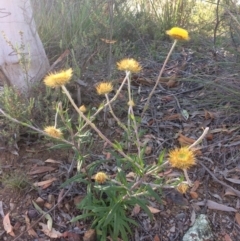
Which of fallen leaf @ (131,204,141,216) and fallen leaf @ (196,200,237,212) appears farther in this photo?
fallen leaf @ (196,200,237,212)

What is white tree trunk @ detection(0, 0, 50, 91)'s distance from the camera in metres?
2.67

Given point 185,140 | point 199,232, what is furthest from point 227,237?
point 185,140

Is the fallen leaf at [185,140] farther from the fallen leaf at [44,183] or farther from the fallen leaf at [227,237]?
the fallen leaf at [44,183]

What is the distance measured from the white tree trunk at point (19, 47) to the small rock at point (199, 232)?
1339 millimetres

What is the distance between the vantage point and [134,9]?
183 inches

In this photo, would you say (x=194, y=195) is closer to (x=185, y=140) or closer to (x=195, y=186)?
(x=195, y=186)

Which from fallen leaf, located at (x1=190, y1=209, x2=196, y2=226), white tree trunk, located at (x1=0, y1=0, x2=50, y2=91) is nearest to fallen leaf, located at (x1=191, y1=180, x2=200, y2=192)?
fallen leaf, located at (x1=190, y1=209, x2=196, y2=226)

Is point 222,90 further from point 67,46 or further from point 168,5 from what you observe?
point 168,5

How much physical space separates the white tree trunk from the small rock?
52.7 inches

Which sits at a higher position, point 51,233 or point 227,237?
point 51,233

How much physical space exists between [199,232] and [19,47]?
1.63 metres

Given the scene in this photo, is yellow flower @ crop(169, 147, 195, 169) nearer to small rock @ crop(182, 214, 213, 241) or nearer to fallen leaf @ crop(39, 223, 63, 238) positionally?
small rock @ crop(182, 214, 213, 241)

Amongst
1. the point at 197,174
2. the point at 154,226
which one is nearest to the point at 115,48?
the point at 197,174

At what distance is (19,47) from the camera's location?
276 centimetres
